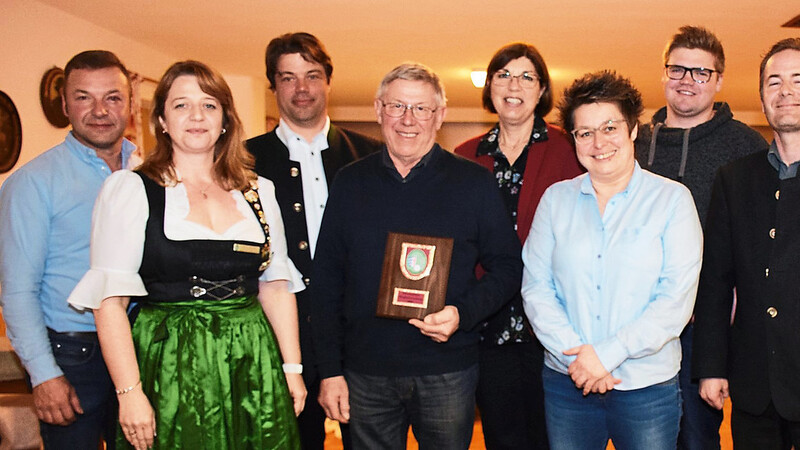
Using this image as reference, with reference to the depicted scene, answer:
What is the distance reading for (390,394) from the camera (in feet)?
7.02

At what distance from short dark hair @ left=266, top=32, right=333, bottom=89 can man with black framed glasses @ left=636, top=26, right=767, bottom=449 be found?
1277 millimetres

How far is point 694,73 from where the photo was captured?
2.53 meters

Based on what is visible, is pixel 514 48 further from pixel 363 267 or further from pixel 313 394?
pixel 313 394

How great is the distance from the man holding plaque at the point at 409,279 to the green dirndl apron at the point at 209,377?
0.30 m

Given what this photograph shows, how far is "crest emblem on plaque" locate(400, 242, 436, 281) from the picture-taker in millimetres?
2062

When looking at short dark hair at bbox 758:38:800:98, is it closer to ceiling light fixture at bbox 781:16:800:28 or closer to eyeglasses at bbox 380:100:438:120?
eyeglasses at bbox 380:100:438:120

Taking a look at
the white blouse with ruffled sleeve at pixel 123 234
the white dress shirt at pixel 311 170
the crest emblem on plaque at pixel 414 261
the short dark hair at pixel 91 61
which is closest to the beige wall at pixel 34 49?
the short dark hair at pixel 91 61

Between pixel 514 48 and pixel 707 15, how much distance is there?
4.23m

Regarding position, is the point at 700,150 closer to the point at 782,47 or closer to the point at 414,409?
the point at 782,47

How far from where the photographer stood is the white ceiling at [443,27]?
566cm

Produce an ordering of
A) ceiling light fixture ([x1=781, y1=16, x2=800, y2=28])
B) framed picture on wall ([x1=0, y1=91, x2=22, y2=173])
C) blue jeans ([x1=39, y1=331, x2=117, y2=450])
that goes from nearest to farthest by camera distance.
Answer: blue jeans ([x1=39, y1=331, x2=117, y2=450]), framed picture on wall ([x1=0, y1=91, x2=22, y2=173]), ceiling light fixture ([x1=781, y1=16, x2=800, y2=28])

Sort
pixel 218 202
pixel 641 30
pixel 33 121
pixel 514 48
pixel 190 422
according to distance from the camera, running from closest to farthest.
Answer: pixel 190 422
pixel 218 202
pixel 514 48
pixel 33 121
pixel 641 30

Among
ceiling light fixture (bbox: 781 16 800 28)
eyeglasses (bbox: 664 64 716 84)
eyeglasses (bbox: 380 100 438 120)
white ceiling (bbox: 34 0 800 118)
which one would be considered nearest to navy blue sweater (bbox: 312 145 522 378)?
eyeglasses (bbox: 380 100 438 120)

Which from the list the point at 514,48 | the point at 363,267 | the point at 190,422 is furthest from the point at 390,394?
the point at 514,48
